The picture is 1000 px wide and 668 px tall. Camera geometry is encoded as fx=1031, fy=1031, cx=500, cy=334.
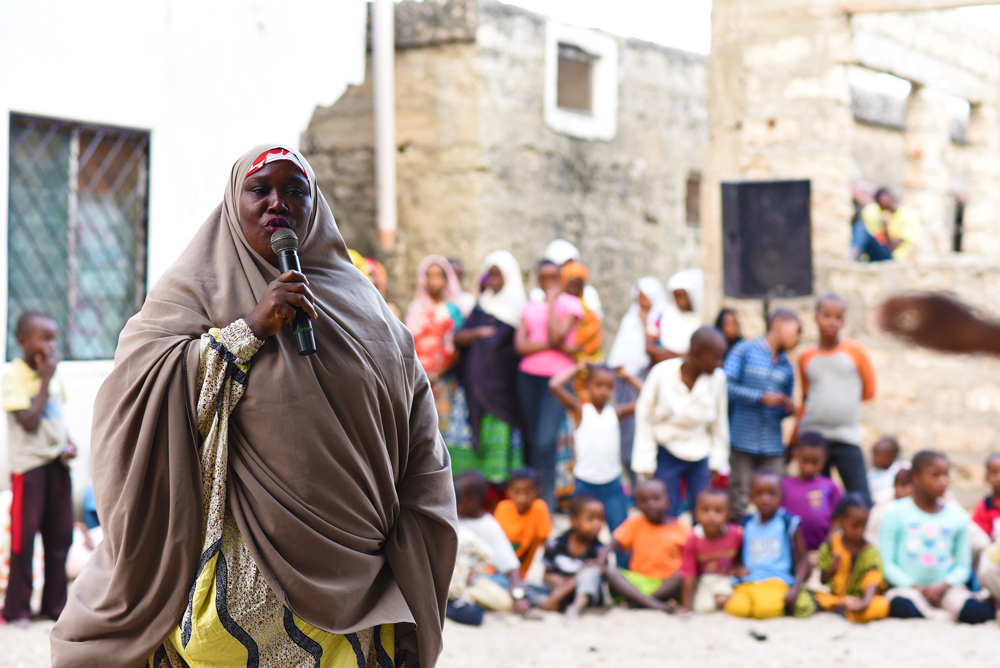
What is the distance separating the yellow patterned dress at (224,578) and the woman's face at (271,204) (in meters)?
0.20

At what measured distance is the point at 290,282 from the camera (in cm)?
206

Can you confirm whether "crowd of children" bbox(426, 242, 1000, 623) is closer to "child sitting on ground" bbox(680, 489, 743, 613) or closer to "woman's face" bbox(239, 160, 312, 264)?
"child sitting on ground" bbox(680, 489, 743, 613)

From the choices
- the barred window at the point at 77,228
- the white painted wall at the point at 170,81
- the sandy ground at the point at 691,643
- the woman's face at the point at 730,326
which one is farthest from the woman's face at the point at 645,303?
the barred window at the point at 77,228

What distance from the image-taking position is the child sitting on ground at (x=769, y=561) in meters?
4.94

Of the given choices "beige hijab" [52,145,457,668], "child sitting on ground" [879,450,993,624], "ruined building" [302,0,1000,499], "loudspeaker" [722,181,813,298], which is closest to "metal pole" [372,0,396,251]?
"ruined building" [302,0,1000,499]

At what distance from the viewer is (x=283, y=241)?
6.94 feet

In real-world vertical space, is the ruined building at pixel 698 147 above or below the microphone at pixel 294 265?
above

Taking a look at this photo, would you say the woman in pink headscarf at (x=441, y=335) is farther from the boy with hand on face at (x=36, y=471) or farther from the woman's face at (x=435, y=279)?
the boy with hand on face at (x=36, y=471)

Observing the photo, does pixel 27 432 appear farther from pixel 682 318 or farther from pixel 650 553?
pixel 682 318

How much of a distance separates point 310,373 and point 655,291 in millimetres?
5853

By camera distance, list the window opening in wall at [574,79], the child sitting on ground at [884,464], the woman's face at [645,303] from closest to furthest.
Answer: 1. the child sitting on ground at [884,464]
2. the woman's face at [645,303]
3. the window opening in wall at [574,79]

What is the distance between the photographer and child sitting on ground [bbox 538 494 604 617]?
5.01 meters

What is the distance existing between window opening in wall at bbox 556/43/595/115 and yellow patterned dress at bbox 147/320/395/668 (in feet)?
25.7

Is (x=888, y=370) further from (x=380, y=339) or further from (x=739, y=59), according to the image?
(x=380, y=339)
